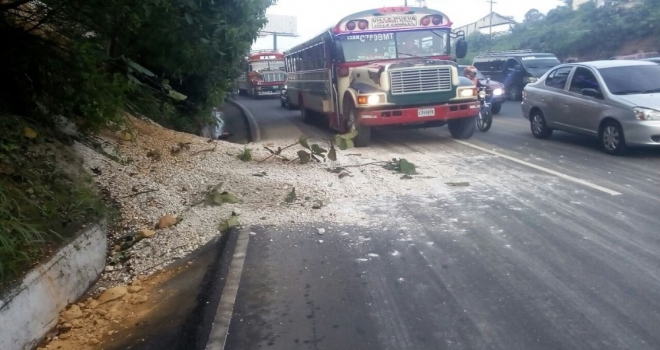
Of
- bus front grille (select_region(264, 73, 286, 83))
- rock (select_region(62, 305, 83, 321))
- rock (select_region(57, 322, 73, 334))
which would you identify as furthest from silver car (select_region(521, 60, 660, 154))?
bus front grille (select_region(264, 73, 286, 83))

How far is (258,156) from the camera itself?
1108 cm

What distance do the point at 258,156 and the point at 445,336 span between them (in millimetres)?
7151

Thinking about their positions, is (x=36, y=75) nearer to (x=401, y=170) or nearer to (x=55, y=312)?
(x=55, y=312)

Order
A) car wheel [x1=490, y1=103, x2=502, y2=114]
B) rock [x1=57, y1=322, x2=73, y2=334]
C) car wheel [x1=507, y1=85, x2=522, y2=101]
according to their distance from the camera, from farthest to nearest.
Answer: car wheel [x1=507, y1=85, x2=522, y2=101] → car wheel [x1=490, y1=103, x2=502, y2=114] → rock [x1=57, y1=322, x2=73, y2=334]

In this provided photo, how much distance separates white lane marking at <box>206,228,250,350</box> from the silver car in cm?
703

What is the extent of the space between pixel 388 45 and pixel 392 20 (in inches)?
20.7

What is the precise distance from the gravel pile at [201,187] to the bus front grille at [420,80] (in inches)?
67.1

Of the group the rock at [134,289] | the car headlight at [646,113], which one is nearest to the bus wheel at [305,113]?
the car headlight at [646,113]

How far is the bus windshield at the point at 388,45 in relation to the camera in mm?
13789

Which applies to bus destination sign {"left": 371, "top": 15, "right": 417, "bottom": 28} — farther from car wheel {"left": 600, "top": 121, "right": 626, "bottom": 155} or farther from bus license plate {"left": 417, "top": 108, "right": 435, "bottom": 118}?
car wheel {"left": 600, "top": 121, "right": 626, "bottom": 155}

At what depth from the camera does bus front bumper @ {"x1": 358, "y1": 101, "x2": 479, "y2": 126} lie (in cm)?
1259

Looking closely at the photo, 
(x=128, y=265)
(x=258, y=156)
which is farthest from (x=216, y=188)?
(x=258, y=156)

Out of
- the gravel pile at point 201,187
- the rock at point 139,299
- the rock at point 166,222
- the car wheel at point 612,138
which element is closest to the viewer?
the rock at point 139,299

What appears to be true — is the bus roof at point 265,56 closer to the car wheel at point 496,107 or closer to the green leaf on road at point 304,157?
the car wheel at point 496,107
